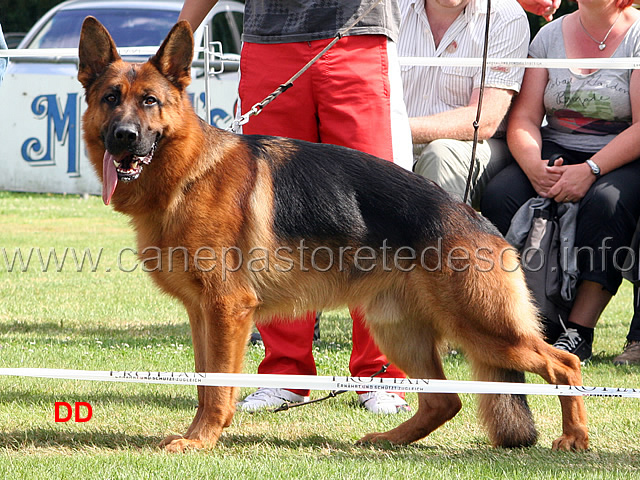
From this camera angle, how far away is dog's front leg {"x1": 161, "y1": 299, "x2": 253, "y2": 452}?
3078 millimetres

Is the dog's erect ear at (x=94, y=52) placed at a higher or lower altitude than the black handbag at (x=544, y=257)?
higher

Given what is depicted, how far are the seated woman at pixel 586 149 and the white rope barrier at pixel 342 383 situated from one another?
6.12 feet

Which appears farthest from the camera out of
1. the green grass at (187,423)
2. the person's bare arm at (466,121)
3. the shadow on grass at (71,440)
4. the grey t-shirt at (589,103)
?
the person's bare arm at (466,121)

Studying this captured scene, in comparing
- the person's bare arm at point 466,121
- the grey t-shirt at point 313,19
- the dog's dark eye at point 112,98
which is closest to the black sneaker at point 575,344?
the person's bare arm at point 466,121

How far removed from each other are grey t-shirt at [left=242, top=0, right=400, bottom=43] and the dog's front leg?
4.35 ft

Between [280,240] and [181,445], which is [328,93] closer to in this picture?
[280,240]

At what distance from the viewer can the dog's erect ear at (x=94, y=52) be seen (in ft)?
10.3

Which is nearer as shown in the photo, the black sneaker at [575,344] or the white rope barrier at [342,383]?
the white rope barrier at [342,383]

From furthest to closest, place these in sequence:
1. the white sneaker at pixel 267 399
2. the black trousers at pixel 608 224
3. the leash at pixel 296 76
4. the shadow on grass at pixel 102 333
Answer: the shadow on grass at pixel 102 333 < the black trousers at pixel 608 224 < the white sneaker at pixel 267 399 < the leash at pixel 296 76

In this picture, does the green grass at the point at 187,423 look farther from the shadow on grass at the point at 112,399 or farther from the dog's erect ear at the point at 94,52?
the dog's erect ear at the point at 94,52

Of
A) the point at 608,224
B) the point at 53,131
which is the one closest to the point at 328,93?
the point at 608,224

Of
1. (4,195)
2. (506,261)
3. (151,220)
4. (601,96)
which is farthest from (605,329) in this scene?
(4,195)

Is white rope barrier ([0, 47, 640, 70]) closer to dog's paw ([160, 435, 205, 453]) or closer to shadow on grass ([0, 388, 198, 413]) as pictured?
shadow on grass ([0, 388, 198, 413])

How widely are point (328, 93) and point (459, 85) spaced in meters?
Result: 1.63
